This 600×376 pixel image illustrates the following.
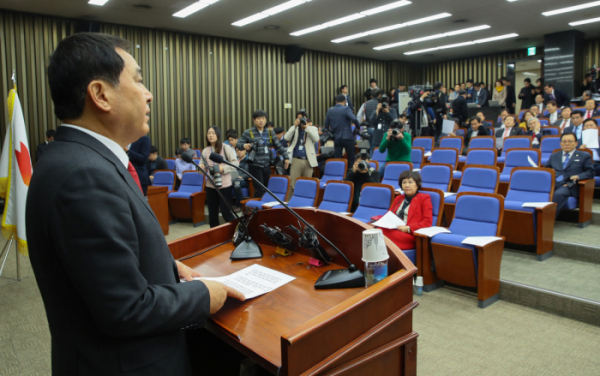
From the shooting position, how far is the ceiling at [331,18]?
6922 millimetres

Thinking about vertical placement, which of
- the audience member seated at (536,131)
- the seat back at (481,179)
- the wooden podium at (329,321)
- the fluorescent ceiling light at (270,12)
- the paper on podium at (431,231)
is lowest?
the paper on podium at (431,231)

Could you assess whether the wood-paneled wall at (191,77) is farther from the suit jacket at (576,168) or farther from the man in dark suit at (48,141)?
the suit jacket at (576,168)

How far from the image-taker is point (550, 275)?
3.17 m

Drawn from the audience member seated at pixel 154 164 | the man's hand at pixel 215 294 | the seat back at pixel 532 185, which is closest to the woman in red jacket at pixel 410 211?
the seat back at pixel 532 185

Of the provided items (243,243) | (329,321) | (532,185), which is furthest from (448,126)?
(329,321)

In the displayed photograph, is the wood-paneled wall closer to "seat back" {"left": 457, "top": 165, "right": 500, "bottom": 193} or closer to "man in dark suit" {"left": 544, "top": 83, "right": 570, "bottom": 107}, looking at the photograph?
"man in dark suit" {"left": 544, "top": 83, "right": 570, "bottom": 107}

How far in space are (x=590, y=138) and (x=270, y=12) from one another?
548cm

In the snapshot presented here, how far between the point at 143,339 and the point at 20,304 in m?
3.05

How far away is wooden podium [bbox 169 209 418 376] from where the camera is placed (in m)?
0.92

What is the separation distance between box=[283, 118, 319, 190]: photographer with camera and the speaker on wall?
4888 millimetres

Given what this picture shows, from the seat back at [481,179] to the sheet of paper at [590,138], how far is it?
2121 mm

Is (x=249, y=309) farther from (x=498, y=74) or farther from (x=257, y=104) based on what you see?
(x=498, y=74)

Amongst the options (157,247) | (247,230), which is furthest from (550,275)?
(157,247)

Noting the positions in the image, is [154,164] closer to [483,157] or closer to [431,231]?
[483,157]
